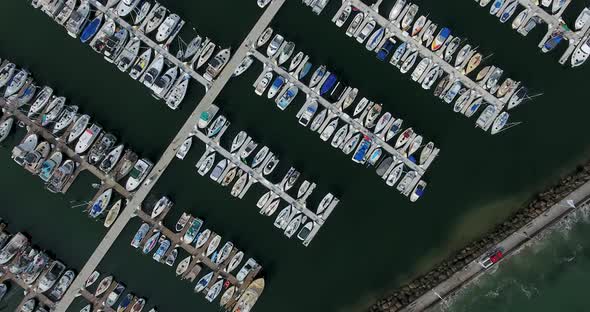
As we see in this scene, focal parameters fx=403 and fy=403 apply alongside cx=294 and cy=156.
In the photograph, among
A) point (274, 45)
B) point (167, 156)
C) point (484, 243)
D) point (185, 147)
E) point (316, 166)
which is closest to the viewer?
point (274, 45)

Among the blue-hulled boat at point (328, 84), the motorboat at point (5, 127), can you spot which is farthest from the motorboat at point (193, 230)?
the motorboat at point (5, 127)

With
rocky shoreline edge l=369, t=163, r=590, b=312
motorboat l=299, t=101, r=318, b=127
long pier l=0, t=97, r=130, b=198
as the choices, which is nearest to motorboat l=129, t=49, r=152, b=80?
long pier l=0, t=97, r=130, b=198

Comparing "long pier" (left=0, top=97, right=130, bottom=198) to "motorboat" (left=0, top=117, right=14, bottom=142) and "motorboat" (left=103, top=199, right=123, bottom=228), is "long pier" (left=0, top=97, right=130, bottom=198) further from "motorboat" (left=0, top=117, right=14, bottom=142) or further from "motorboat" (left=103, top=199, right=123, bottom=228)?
"motorboat" (left=103, top=199, right=123, bottom=228)

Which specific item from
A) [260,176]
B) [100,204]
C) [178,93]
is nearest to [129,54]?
[178,93]

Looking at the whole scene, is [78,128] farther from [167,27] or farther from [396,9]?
[396,9]

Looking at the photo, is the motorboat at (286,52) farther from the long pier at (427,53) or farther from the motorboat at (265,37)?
the long pier at (427,53)

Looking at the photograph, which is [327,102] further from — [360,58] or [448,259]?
[448,259]

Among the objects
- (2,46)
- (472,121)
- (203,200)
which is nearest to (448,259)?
(472,121)
